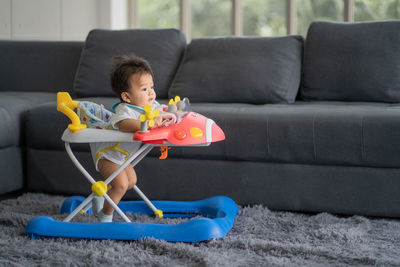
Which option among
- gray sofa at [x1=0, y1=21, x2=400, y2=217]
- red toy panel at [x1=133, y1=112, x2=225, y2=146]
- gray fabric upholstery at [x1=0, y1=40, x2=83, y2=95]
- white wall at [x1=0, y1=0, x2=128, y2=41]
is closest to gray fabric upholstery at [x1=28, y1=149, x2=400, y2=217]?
gray sofa at [x1=0, y1=21, x2=400, y2=217]

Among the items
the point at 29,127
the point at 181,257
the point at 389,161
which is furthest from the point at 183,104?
the point at 29,127

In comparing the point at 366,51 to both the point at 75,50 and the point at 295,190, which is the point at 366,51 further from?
the point at 75,50

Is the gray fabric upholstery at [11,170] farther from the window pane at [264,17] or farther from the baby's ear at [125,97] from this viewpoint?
the window pane at [264,17]

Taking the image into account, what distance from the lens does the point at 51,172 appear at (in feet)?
7.73

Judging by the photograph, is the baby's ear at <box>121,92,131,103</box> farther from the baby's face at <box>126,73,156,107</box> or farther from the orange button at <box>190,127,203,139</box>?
the orange button at <box>190,127,203,139</box>

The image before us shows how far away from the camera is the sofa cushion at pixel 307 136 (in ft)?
6.32

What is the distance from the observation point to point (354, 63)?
2541mm

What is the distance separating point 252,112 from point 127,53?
1065 mm

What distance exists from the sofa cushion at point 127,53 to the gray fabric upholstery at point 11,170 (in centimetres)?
68

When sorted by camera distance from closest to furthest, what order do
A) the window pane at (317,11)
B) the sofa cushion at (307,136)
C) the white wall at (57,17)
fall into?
the sofa cushion at (307,136) → the white wall at (57,17) → the window pane at (317,11)

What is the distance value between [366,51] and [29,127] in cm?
173

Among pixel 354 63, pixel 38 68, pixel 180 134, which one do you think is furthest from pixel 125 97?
pixel 38 68

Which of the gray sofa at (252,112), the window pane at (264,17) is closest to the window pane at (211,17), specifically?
the window pane at (264,17)

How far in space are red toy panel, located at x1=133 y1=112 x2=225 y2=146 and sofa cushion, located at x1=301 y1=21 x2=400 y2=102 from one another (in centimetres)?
116
